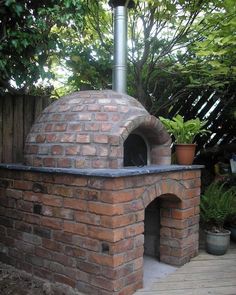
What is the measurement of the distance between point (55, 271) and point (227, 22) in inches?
122

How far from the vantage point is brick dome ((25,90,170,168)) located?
272 cm

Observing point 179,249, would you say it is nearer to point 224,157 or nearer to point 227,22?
point 227,22

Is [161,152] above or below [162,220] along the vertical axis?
above

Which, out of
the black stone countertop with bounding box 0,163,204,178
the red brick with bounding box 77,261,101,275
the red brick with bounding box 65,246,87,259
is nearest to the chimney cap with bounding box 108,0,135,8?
the black stone countertop with bounding box 0,163,204,178

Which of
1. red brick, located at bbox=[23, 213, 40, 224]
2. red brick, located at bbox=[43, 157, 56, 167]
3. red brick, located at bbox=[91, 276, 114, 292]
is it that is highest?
red brick, located at bbox=[43, 157, 56, 167]

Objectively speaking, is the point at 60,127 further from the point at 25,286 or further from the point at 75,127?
the point at 25,286

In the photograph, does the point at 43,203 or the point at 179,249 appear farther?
the point at 179,249

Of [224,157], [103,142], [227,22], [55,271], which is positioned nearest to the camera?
[103,142]

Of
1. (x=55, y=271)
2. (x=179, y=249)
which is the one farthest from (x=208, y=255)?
(x=55, y=271)

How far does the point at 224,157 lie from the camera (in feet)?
19.1

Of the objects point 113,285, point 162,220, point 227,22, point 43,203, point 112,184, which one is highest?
point 227,22

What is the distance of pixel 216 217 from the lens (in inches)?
151

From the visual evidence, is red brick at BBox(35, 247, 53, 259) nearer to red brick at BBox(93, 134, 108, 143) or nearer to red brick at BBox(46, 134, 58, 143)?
red brick at BBox(46, 134, 58, 143)

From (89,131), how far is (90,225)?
764mm
